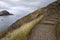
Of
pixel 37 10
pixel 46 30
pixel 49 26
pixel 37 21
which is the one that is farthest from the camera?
pixel 37 10

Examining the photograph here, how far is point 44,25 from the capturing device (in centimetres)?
357

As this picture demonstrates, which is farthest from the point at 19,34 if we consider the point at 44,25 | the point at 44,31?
the point at 44,25

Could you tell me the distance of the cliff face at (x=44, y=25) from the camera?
2.91 m

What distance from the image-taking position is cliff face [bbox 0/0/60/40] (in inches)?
115

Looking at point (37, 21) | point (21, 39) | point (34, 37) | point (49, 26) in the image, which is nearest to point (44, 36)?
point (34, 37)

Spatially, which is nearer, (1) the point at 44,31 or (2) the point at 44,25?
(1) the point at 44,31

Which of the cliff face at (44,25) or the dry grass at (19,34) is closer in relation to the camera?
the dry grass at (19,34)

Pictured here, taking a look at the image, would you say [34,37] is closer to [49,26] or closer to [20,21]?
[49,26]

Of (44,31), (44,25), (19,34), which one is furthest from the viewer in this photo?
(44,25)

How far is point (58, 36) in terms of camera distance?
2867mm

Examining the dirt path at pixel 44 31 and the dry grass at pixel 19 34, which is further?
the dirt path at pixel 44 31

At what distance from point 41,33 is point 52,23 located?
676 millimetres

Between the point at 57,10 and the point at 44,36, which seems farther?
the point at 57,10

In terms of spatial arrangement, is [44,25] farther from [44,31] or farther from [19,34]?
[19,34]
